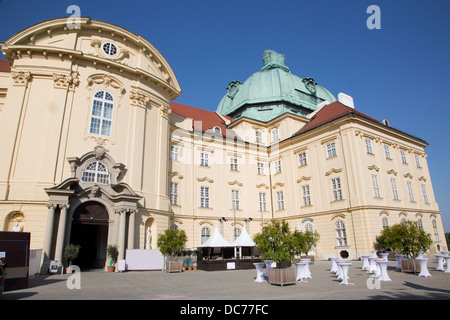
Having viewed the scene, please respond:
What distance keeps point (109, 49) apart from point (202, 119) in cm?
1323

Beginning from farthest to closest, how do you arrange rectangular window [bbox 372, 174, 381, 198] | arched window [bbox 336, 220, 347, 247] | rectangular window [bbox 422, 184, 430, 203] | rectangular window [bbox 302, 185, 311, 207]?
rectangular window [bbox 422, 184, 430, 203]
rectangular window [bbox 302, 185, 311, 207]
rectangular window [bbox 372, 174, 381, 198]
arched window [bbox 336, 220, 347, 247]

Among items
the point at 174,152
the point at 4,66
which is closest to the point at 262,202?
the point at 174,152

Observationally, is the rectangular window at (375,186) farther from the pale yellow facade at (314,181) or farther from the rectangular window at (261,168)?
the rectangular window at (261,168)

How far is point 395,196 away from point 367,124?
7.05 meters

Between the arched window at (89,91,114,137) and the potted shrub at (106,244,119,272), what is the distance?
7691 mm

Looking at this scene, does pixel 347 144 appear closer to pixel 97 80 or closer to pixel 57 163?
pixel 97 80

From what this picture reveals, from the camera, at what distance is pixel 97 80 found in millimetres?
22031

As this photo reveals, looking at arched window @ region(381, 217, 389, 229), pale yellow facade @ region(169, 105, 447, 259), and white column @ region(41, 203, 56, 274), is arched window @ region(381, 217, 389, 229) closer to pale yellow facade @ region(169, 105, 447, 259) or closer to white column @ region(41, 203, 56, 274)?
pale yellow facade @ region(169, 105, 447, 259)

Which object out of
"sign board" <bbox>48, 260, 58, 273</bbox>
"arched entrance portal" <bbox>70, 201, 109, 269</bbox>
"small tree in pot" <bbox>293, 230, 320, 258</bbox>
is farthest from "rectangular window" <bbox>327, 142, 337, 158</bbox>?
"sign board" <bbox>48, 260, 58, 273</bbox>

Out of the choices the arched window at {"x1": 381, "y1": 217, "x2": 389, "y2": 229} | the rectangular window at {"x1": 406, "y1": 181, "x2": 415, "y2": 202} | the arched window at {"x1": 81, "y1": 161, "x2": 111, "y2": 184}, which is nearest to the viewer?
the arched window at {"x1": 81, "y1": 161, "x2": 111, "y2": 184}

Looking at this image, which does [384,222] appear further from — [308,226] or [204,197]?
[204,197]

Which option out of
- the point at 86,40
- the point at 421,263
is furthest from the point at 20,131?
the point at 421,263

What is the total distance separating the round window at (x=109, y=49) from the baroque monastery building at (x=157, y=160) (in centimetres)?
8

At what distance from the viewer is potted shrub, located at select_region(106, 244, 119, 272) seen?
61.1 feet
